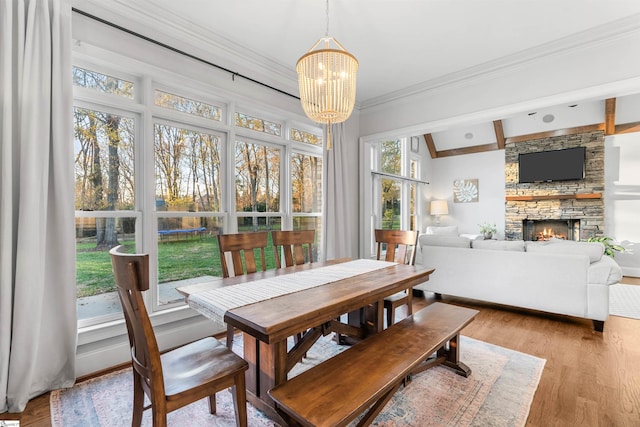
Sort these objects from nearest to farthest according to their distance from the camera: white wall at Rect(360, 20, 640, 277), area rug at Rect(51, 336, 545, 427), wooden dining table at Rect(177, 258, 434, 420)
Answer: wooden dining table at Rect(177, 258, 434, 420), area rug at Rect(51, 336, 545, 427), white wall at Rect(360, 20, 640, 277)

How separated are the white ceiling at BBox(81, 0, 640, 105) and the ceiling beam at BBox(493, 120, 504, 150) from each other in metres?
4.34

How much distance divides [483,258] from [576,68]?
2059 millimetres

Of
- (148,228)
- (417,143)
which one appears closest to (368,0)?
(148,228)

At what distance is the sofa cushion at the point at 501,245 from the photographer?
3.36 metres

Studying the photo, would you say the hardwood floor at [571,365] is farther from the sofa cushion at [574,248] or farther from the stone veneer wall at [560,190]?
the stone veneer wall at [560,190]

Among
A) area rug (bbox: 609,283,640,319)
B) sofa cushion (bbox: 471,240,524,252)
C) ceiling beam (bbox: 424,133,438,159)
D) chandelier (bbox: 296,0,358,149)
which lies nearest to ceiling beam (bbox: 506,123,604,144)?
ceiling beam (bbox: 424,133,438,159)

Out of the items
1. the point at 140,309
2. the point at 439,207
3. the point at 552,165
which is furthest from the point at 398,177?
the point at 140,309

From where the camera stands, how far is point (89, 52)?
7.06ft

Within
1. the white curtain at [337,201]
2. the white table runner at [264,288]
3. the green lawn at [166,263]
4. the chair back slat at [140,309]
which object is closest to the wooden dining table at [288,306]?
the white table runner at [264,288]

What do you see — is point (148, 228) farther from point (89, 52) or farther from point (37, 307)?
point (89, 52)

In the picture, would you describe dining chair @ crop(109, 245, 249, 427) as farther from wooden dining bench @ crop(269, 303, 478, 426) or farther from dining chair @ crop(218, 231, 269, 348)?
dining chair @ crop(218, 231, 269, 348)

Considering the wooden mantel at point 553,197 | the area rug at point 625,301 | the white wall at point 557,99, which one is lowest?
the area rug at point 625,301

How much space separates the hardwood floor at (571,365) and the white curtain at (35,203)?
26 cm

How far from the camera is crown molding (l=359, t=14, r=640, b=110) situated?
2613mm
